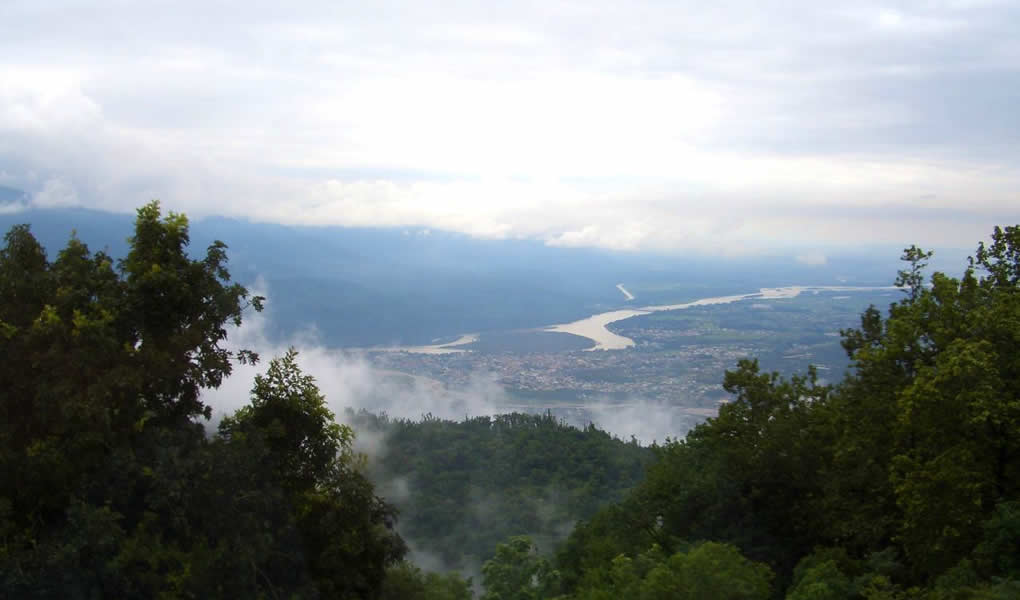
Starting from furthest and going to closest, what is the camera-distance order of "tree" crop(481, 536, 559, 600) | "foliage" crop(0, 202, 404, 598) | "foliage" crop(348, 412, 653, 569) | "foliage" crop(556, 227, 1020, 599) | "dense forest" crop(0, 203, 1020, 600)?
"foliage" crop(348, 412, 653, 569) → "tree" crop(481, 536, 559, 600) → "foliage" crop(556, 227, 1020, 599) → "dense forest" crop(0, 203, 1020, 600) → "foliage" crop(0, 202, 404, 598)

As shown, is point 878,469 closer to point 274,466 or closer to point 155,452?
point 274,466

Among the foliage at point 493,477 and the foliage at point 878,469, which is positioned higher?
the foliage at point 878,469

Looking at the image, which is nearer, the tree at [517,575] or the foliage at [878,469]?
the foliage at [878,469]

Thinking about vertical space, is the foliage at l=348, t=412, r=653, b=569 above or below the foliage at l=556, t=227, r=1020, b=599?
below

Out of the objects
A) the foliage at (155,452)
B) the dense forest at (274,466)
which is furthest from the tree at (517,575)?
the foliage at (155,452)

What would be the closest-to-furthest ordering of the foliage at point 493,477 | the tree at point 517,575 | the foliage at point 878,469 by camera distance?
the foliage at point 878,469 → the tree at point 517,575 → the foliage at point 493,477

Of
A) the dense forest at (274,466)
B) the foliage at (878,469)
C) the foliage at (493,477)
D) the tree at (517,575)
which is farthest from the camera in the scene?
the foliage at (493,477)

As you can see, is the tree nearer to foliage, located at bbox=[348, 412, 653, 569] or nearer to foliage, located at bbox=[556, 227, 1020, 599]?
foliage, located at bbox=[556, 227, 1020, 599]

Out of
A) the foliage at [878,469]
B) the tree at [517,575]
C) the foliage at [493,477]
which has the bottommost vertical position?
the foliage at [493,477]

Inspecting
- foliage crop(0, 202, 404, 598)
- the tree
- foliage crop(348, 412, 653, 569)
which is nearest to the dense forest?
foliage crop(0, 202, 404, 598)

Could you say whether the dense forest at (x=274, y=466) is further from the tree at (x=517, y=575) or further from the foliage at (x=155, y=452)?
the tree at (x=517, y=575)
